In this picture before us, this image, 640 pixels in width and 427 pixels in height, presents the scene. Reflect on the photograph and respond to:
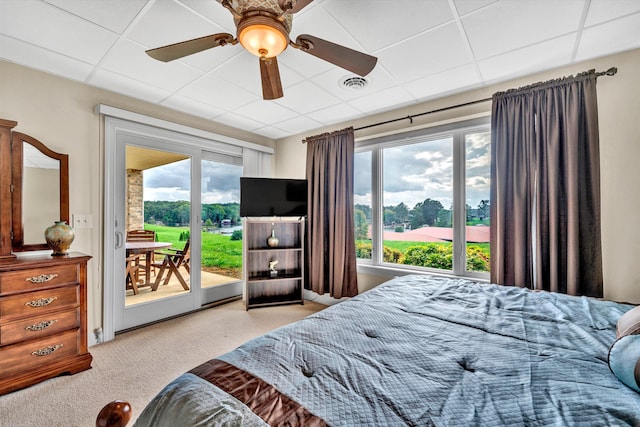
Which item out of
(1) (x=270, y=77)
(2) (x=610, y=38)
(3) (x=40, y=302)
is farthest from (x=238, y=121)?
(2) (x=610, y=38)

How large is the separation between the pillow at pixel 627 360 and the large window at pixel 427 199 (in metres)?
2.07

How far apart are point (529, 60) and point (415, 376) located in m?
2.65

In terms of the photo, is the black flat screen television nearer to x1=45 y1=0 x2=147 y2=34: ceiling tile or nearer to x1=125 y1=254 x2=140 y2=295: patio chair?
x1=125 y1=254 x2=140 y2=295: patio chair

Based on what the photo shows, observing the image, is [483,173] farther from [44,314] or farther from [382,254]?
[44,314]

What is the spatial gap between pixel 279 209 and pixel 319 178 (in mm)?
714

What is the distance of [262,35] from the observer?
145cm

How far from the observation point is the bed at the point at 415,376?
80 centimetres

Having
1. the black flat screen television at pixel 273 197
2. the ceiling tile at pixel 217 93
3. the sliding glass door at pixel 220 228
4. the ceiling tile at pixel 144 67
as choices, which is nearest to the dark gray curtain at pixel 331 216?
the black flat screen television at pixel 273 197

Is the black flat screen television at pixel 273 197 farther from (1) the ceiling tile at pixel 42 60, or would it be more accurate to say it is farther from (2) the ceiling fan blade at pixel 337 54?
(2) the ceiling fan blade at pixel 337 54

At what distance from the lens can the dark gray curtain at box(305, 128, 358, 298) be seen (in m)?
3.71

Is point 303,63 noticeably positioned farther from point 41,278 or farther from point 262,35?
point 41,278

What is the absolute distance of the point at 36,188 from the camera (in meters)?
2.49

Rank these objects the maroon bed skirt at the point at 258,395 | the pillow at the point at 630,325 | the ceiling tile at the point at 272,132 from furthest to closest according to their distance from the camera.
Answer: the ceiling tile at the point at 272,132, the pillow at the point at 630,325, the maroon bed skirt at the point at 258,395

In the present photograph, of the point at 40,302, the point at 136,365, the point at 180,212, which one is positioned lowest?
the point at 136,365
